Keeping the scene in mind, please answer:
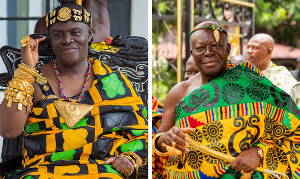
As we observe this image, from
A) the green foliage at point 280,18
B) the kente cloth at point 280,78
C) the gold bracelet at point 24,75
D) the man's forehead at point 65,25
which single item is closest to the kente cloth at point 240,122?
the man's forehead at point 65,25

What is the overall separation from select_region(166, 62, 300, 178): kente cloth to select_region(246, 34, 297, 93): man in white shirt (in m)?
2.35

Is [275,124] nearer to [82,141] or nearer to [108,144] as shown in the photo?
[108,144]

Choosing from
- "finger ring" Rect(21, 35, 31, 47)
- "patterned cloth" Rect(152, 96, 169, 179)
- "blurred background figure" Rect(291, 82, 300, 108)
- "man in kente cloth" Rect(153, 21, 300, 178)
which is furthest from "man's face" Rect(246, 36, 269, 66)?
"finger ring" Rect(21, 35, 31, 47)

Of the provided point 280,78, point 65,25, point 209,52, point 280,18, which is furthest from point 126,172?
point 280,18

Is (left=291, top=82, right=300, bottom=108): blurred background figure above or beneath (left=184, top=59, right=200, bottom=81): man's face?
beneath

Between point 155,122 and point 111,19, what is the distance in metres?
1.06

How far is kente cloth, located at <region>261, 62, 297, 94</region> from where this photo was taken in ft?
15.2

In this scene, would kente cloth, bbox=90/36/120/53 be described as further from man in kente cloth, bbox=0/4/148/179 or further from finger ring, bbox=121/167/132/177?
finger ring, bbox=121/167/132/177

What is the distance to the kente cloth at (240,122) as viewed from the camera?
2395 mm

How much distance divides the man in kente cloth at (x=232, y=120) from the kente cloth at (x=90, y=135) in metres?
0.28

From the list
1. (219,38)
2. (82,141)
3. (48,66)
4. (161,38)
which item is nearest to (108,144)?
(82,141)

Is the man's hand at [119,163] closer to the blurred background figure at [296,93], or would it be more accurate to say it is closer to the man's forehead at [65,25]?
the man's forehead at [65,25]

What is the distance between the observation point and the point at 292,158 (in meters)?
2.46

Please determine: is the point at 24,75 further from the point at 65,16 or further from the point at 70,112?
the point at 65,16
